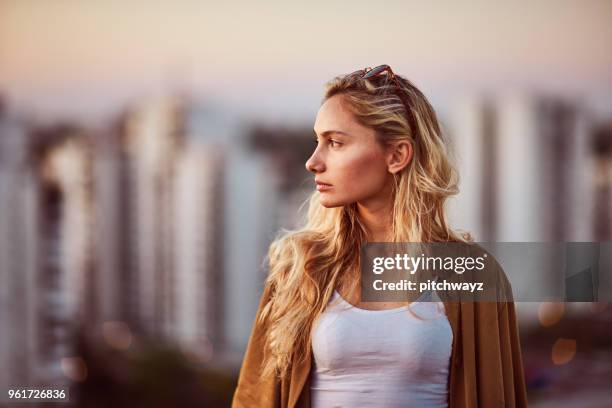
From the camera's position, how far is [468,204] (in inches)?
189

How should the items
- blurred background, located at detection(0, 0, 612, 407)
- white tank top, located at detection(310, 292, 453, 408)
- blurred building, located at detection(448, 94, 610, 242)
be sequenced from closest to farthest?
white tank top, located at detection(310, 292, 453, 408), blurred background, located at detection(0, 0, 612, 407), blurred building, located at detection(448, 94, 610, 242)

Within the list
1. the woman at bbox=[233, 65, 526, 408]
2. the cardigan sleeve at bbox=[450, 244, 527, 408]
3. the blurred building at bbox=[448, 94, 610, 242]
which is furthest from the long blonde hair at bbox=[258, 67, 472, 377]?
the blurred building at bbox=[448, 94, 610, 242]

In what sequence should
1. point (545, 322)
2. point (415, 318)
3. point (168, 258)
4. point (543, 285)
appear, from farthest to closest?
point (168, 258)
point (545, 322)
point (543, 285)
point (415, 318)

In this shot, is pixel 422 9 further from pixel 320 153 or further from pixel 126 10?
pixel 320 153

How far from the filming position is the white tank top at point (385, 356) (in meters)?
1.13

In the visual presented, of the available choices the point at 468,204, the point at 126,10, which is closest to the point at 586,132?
the point at 468,204

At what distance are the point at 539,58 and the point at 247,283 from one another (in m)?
5.41

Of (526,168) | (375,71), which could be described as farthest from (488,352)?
(526,168)

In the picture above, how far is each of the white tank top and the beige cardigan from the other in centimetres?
2

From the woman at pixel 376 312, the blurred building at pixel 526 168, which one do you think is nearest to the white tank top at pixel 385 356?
the woman at pixel 376 312

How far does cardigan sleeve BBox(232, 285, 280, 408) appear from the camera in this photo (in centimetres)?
122

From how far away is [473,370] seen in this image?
1160mm

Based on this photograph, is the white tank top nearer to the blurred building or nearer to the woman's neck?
the woman's neck

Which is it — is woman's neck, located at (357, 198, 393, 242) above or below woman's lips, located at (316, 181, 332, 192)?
below
